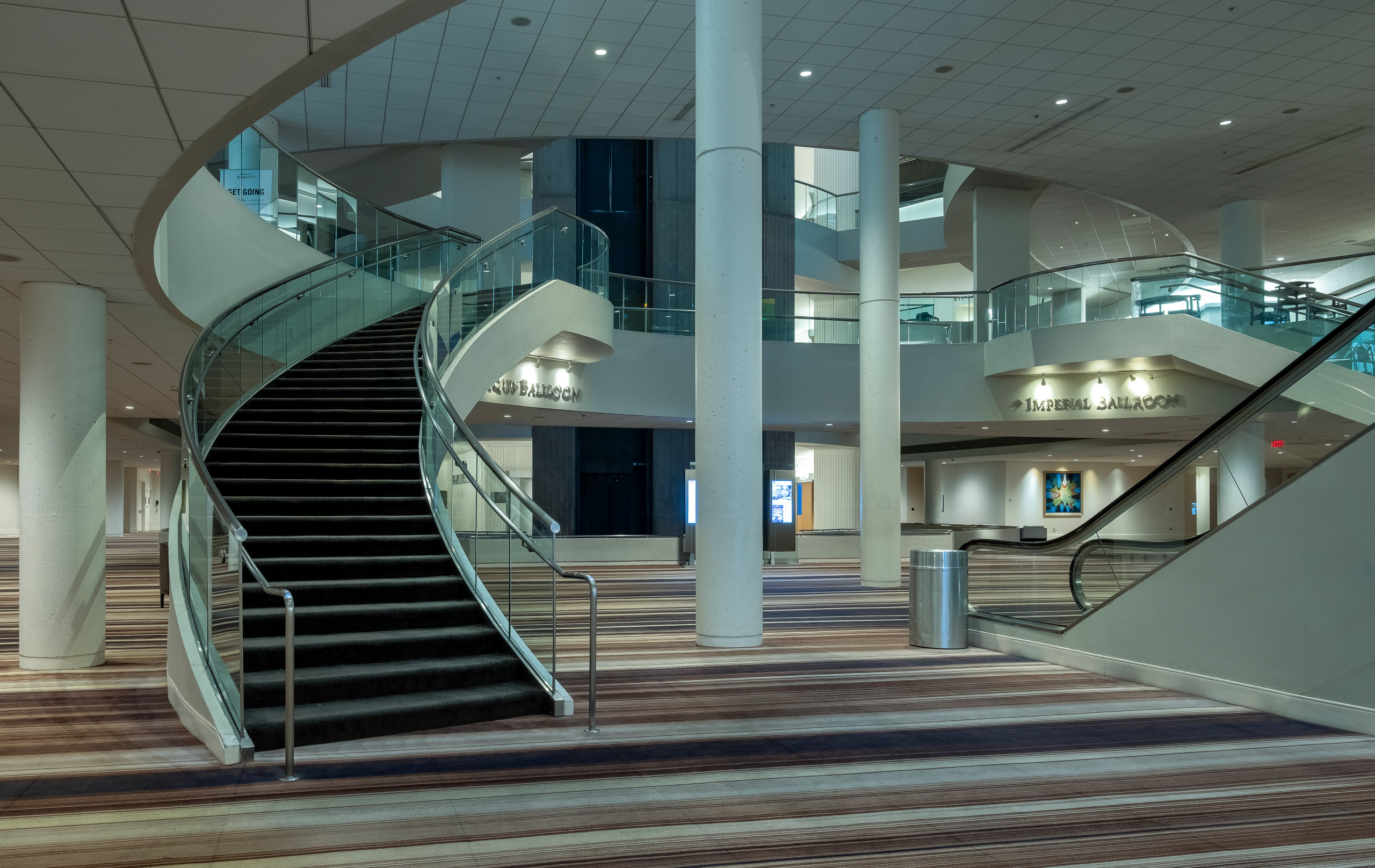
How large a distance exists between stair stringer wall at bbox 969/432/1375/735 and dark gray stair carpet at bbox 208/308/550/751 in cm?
393

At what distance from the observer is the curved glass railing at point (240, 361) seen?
519cm

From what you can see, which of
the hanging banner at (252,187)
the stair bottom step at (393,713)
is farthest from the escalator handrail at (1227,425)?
the hanging banner at (252,187)

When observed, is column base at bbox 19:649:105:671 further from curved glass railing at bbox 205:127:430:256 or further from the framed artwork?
the framed artwork

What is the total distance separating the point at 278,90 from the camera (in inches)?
163

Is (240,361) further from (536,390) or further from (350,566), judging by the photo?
(536,390)

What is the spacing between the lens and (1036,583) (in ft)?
25.6

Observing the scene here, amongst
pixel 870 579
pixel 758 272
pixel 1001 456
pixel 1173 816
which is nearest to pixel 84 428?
pixel 758 272

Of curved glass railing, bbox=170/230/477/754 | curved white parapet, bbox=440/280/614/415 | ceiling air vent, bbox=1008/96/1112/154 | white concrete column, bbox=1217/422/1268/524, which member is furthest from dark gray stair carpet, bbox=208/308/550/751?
ceiling air vent, bbox=1008/96/1112/154

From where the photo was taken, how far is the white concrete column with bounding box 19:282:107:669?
764 cm

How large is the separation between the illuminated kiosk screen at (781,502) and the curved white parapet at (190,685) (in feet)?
41.5

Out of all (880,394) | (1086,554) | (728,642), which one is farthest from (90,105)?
(880,394)

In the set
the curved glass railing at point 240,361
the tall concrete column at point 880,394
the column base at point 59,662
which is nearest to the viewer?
the curved glass railing at point 240,361

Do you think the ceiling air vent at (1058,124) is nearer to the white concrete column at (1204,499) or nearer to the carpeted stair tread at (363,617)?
the white concrete column at (1204,499)

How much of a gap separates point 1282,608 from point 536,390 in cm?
1229
